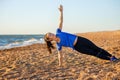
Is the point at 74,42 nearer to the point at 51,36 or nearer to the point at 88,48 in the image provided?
the point at 88,48

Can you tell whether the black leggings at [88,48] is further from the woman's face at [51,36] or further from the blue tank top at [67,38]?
the woman's face at [51,36]

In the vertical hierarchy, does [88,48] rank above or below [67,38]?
below

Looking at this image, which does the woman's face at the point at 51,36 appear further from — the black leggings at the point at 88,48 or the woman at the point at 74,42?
the black leggings at the point at 88,48

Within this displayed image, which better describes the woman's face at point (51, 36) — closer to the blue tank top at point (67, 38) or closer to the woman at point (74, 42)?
the woman at point (74, 42)

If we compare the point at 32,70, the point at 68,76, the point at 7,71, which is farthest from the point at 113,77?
the point at 7,71

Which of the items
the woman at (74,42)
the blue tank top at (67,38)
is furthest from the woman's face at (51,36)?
the blue tank top at (67,38)

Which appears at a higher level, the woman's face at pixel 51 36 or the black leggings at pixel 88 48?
the woman's face at pixel 51 36

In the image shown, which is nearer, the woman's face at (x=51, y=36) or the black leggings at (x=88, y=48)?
the woman's face at (x=51, y=36)

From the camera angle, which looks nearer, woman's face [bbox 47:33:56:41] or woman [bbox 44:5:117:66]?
woman's face [bbox 47:33:56:41]

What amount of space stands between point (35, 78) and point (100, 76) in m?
1.83

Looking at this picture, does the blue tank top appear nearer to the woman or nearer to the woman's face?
the woman

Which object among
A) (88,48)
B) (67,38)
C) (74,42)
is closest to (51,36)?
(67,38)

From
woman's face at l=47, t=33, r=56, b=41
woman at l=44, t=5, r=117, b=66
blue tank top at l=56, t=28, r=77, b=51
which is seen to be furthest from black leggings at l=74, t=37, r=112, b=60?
woman's face at l=47, t=33, r=56, b=41

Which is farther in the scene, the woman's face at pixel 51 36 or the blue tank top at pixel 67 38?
the blue tank top at pixel 67 38
